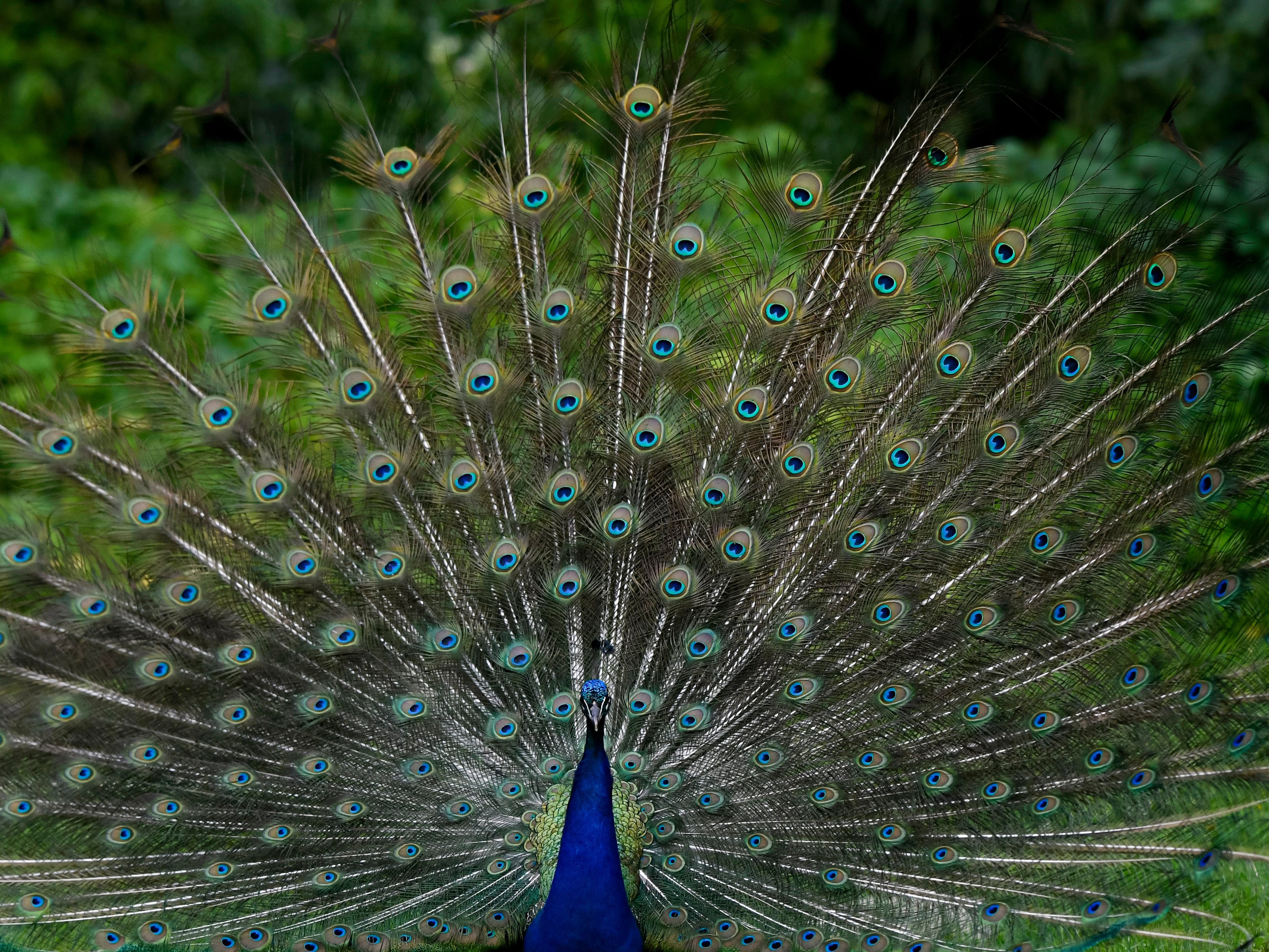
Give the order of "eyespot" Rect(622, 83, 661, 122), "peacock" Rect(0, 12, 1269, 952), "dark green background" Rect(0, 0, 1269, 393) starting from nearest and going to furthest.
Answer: "eyespot" Rect(622, 83, 661, 122) → "peacock" Rect(0, 12, 1269, 952) → "dark green background" Rect(0, 0, 1269, 393)

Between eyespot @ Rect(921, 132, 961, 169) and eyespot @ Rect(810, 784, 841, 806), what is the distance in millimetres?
1365

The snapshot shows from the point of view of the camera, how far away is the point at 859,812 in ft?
9.26

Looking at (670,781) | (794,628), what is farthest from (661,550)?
(670,781)

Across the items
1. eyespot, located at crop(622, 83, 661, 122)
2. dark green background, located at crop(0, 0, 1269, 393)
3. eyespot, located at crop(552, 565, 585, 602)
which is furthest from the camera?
dark green background, located at crop(0, 0, 1269, 393)

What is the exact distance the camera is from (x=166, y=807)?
8.82 feet

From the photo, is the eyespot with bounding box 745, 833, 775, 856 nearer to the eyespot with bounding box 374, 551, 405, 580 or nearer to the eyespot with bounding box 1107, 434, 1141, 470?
the eyespot with bounding box 374, 551, 405, 580

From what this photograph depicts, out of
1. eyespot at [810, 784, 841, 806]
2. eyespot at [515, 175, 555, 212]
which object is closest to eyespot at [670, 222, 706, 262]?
eyespot at [515, 175, 555, 212]

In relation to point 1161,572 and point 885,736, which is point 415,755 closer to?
point 885,736

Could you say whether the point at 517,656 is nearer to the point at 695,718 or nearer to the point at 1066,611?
the point at 695,718

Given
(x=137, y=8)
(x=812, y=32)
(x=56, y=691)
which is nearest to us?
(x=56, y=691)

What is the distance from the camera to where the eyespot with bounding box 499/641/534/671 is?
279cm

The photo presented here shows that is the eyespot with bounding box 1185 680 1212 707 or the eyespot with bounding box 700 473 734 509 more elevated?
the eyespot with bounding box 700 473 734 509

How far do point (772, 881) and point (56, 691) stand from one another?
63.9 inches

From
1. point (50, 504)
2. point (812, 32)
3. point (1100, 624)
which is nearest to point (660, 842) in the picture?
point (1100, 624)
